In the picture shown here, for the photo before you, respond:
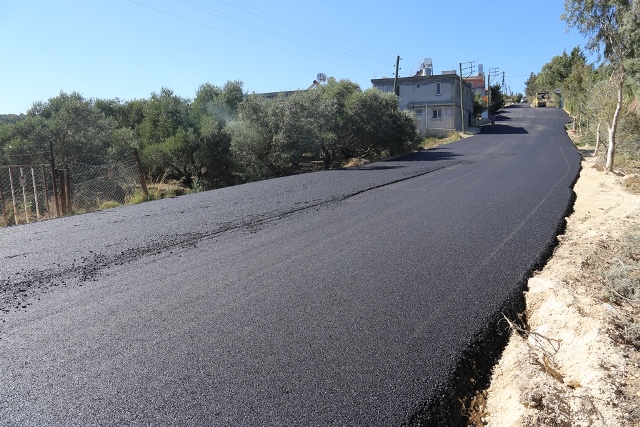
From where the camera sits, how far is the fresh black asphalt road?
3025 millimetres

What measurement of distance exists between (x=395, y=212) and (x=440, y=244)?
255 cm

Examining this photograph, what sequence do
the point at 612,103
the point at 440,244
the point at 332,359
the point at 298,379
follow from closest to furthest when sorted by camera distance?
the point at 298,379 < the point at 332,359 < the point at 440,244 < the point at 612,103

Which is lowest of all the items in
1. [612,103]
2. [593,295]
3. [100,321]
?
[593,295]

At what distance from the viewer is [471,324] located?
4324 mm

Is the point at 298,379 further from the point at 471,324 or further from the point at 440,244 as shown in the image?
the point at 440,244

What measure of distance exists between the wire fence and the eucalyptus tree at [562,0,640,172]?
50.7 feet

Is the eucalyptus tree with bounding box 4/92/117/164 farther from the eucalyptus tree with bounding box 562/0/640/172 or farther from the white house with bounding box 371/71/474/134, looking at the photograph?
the white house with bounding box 371/71/474/134

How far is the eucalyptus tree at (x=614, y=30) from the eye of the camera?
48.9 ft

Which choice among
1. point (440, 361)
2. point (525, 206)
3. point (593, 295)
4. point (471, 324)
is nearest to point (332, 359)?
point (440, 361)

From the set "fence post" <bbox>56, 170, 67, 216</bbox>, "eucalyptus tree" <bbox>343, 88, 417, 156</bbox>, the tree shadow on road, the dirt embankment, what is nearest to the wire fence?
"fence post" <bbox>56, 170, 67, 216</bbox>

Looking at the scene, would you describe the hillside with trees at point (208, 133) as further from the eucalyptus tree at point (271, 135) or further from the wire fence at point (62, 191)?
the wire fence at point (62, 191)

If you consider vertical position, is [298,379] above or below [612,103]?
below

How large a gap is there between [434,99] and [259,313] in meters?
45.0

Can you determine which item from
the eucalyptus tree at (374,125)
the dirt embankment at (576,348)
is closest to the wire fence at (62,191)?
the dirt embankment at (576,348)
